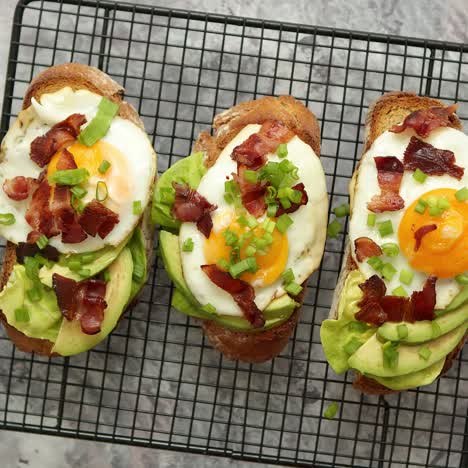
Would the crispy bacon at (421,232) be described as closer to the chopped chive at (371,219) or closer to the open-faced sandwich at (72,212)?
the chopped chive at (371,219)

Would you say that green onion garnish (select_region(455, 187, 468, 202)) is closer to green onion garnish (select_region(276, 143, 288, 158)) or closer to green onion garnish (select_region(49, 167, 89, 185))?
green onion garnish (select_region(276, 143, 288, 158))

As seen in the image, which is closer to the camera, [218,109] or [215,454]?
[215,454]

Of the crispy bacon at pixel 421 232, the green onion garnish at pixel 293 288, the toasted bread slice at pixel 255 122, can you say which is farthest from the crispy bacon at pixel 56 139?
the crispy bacon at pixel 421 232

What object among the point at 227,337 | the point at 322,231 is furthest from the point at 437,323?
the point at 227,337

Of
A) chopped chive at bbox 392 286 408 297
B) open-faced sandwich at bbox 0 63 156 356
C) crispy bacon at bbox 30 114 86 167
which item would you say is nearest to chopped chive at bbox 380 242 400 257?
chopped chive at bbox 392 286 408 297

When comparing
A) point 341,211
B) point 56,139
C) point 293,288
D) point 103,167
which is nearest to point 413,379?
point 293,288

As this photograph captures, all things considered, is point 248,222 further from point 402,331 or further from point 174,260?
point 402,331

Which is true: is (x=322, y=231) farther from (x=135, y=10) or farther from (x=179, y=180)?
(x=135, y=10)
